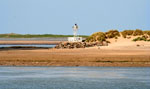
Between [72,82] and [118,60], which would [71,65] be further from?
[72,82]

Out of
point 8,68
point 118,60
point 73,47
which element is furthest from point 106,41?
point 8,68

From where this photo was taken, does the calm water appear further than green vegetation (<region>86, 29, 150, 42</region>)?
No

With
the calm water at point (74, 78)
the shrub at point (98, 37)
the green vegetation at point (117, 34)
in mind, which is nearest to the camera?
the calm water at point (74, 78)

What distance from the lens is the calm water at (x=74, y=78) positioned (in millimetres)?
26453

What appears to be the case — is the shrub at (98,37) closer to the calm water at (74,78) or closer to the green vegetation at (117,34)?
the green vegetation at (117,34)

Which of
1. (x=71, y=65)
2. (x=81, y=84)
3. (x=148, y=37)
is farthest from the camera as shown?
(x=148, y=37)

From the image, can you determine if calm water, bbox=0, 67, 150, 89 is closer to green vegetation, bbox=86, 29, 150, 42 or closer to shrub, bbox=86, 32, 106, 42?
green vegetation, bbox=86, 29, 150, 42

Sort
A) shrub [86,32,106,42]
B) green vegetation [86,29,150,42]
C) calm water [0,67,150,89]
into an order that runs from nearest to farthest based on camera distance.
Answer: calm water [0,67,150,89] < green vegetation [86,29,150,42] < shrub [86,32,106,42]

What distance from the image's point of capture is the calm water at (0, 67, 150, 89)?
1041 inches

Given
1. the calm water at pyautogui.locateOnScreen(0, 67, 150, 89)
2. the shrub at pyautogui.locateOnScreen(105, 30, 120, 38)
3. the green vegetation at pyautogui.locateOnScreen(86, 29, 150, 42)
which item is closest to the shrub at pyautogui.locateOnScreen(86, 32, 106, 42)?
the green vegetation at pyautogui.locateOnScreen(86, 29, 150, 42)

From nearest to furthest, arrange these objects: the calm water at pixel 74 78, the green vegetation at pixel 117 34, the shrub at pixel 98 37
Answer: the calm water at pixel 74 78, the green vegetation at pixel 117 34, the shrub at pixel 98 37

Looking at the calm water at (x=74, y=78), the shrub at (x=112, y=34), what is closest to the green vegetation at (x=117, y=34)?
the shrub at (x=112, y=34)

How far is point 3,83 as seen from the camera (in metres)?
27.4

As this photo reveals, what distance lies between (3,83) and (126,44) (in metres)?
29.6
